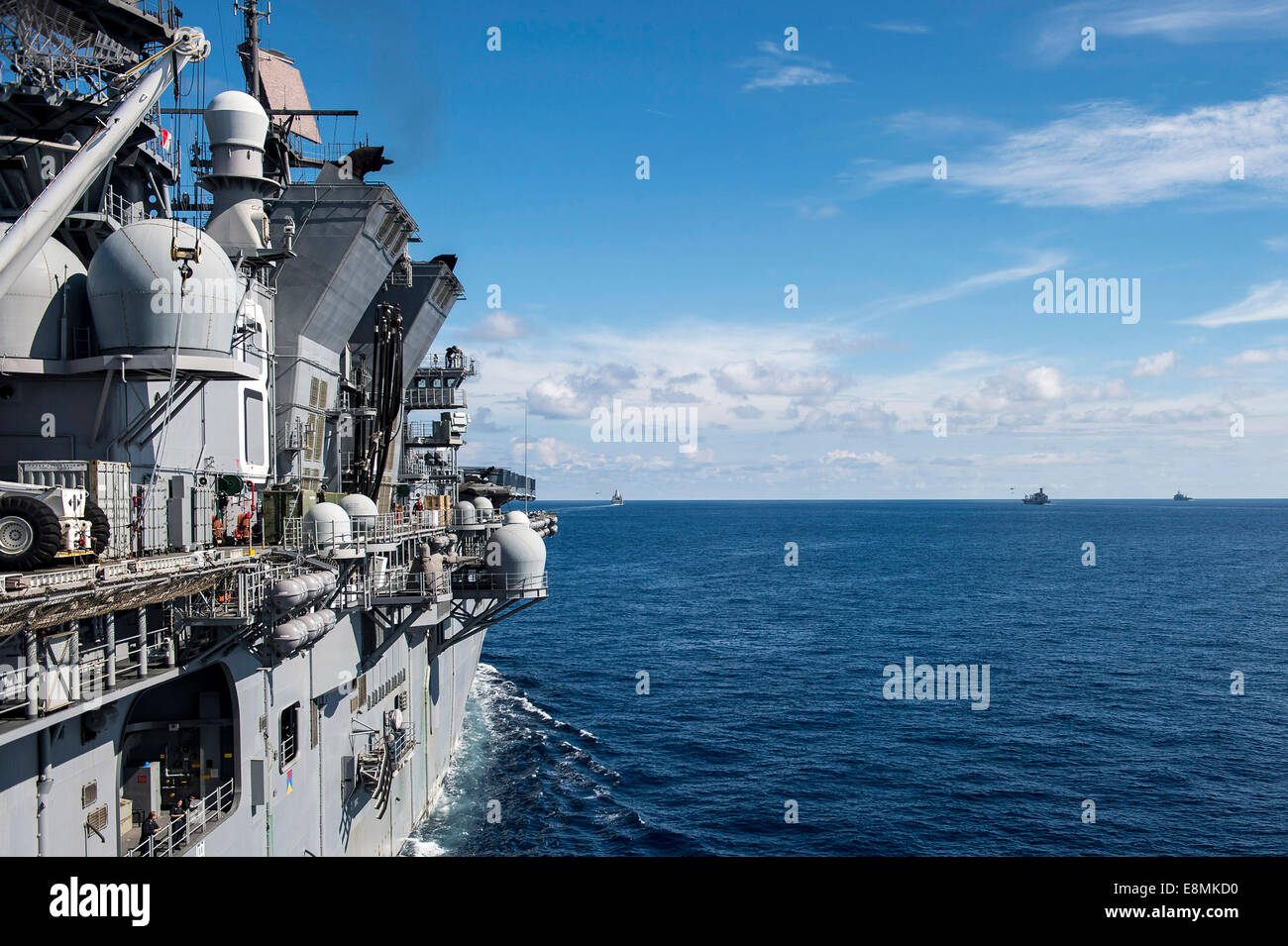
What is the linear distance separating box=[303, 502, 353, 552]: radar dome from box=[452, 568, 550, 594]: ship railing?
677cm

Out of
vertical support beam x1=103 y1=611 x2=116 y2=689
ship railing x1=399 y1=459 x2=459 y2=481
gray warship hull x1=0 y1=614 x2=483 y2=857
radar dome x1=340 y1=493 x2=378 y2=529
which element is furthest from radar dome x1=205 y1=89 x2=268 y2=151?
ship railing x1=399 y1=459 x2=459 y2=481

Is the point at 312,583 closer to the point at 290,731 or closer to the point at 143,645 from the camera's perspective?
the point at 143,645

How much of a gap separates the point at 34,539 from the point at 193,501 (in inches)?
260

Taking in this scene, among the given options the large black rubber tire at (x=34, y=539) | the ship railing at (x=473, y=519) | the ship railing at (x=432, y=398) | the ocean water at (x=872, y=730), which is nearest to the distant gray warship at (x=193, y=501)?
the large black rubber tire at (x=34, y=539)

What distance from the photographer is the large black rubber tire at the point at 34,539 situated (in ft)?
53.4

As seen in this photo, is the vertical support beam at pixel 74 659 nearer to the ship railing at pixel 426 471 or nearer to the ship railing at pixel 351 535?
the ship railing at pixel 351 535

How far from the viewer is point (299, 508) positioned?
3009 centimetres

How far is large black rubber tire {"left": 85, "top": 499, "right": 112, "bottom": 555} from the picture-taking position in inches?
725

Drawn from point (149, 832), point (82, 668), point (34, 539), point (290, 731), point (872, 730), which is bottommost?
point (872, 730)

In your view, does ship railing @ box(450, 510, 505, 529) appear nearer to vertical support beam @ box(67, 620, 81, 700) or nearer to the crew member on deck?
the crew member on deck

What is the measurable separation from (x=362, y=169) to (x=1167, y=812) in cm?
4764

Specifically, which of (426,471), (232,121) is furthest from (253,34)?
(426,471)

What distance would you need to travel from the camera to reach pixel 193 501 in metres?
22.9
